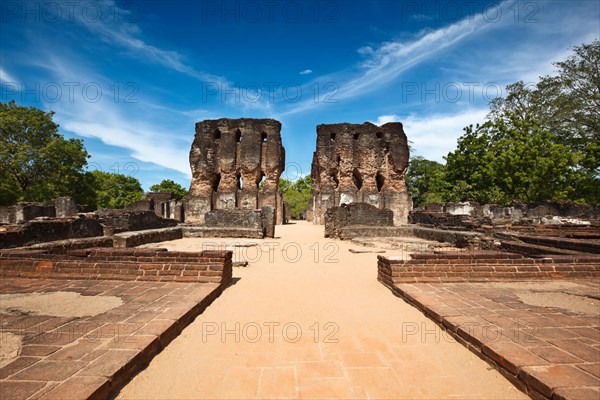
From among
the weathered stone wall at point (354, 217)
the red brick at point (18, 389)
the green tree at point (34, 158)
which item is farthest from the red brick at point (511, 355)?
the green tree at point (34, 158)

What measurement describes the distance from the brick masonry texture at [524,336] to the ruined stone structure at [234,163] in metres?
22.7

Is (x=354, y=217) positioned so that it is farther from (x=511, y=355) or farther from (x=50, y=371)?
(x=50, y=371)

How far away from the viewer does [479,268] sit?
528 centimetres

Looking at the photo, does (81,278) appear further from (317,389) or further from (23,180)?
(23,180)

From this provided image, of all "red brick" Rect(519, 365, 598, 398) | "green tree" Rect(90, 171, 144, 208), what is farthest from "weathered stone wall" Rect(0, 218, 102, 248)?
"green tree" Rect(90, 171, 144, 208)

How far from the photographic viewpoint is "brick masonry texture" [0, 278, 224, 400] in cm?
203

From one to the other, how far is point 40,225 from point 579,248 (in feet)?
47.7

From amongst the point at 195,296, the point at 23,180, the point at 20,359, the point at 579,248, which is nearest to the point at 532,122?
the point at 579,248

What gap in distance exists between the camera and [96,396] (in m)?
1.95

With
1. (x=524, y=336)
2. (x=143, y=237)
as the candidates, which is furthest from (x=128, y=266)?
(x=143, y=237)

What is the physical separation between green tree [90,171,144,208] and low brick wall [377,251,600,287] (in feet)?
144

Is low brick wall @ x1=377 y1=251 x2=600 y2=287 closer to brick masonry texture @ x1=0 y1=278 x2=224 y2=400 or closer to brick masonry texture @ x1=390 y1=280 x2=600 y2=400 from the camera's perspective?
brick masonry texture @ x1=390 y1=280 x2=600 y2=400

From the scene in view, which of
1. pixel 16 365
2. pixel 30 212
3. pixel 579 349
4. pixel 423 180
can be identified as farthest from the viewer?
pixel 423 180

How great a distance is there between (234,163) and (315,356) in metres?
25.2
